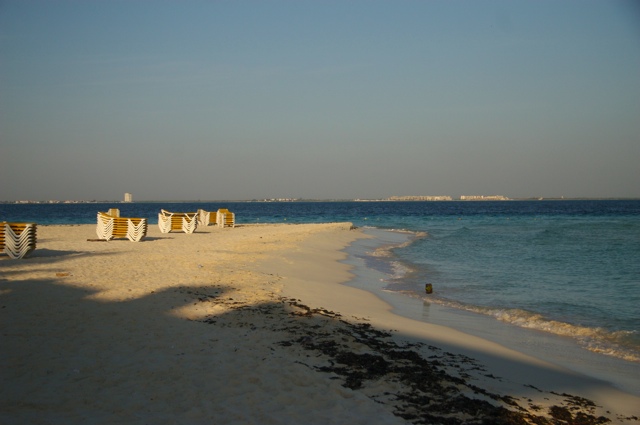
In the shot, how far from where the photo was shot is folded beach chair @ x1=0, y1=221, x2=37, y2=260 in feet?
40.9

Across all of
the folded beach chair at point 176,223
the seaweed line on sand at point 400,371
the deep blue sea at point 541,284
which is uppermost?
the folded beach chair at point 176,223

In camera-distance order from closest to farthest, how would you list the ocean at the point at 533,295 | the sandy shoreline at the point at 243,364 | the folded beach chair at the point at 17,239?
1. the sandy shoreline at the point at 243,364
2. the ocean at the point at 533,295
3. the folded beach chair at the point at 17,239

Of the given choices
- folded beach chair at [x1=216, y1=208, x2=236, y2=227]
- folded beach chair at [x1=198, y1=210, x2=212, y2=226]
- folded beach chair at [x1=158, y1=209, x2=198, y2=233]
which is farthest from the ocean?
folded beach chair at [x1=198, y1=210, x2=212, y2=226]

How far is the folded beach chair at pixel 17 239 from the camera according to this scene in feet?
40.9

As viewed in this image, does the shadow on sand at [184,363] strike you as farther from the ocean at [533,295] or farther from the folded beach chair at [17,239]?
the folded beach chair at [17,239]

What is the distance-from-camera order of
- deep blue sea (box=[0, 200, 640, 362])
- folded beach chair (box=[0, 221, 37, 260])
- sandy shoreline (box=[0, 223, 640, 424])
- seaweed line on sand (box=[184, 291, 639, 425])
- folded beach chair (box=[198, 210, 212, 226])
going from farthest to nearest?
1. folded beach chair (box=[198, 210, 212, 226])
2. folded beach chair (box=[0, 221, 37, 260])
3. deep blue sea (box=[0, 200, 640, 362])
4. seaweed line on sand (box=[184, 291, 639, 425])
5. sandy shoreline (box=[0, 223, 640, 424])

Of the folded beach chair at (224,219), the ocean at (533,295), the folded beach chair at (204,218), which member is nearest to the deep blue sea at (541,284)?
the ocean at (533,295)

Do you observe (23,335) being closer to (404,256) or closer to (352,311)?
(352,311)

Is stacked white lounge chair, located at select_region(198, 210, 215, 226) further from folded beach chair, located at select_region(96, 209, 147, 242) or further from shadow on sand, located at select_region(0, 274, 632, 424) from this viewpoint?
shadow on sand, located at select_region(0, 274, 632, 424)

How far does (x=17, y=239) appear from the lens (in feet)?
41.3

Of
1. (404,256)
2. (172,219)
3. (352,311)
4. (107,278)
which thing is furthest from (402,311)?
(172,219)

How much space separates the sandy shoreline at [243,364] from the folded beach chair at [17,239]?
11.5 feet

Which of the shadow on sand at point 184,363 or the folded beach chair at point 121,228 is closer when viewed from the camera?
the shadow on sand at point 184,363

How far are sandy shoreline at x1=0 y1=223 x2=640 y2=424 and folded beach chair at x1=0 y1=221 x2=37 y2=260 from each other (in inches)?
138
